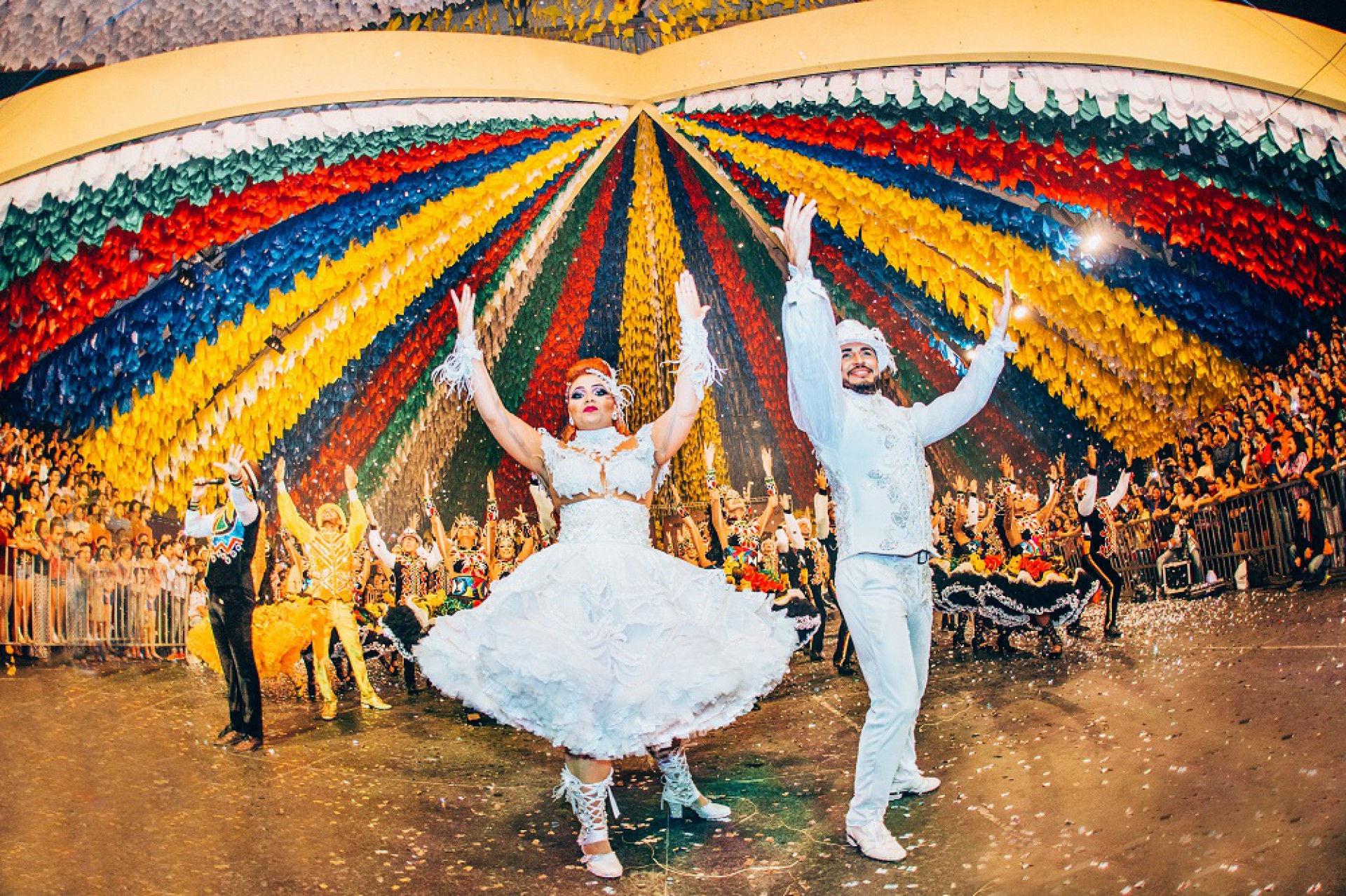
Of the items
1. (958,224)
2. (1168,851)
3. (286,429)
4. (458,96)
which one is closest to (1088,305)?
(958,224)

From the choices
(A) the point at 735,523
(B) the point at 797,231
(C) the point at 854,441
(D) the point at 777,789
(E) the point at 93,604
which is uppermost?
(B) the point at 797,231

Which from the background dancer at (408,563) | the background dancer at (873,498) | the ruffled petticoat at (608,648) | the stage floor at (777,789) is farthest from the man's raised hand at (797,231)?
the background dancer at (408,563)

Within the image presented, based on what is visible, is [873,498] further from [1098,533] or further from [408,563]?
[408,563]

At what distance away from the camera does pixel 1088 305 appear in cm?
422

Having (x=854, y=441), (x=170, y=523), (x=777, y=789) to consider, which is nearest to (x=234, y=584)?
(x=170, y=523)

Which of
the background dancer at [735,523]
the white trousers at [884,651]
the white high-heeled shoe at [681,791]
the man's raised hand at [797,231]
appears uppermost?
the man's raised hand at [797,231]

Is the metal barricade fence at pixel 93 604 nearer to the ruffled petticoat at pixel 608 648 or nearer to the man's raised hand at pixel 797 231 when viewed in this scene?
the ruffled petticoat at pixel 608 648

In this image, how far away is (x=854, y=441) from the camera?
10.3ft

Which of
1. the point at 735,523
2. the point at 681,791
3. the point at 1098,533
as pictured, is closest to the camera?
the point at 681,791

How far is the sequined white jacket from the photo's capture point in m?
2.91

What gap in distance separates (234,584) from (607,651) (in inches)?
63.2

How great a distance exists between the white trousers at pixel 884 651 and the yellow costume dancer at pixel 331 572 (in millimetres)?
2066

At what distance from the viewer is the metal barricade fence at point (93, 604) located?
136 inches

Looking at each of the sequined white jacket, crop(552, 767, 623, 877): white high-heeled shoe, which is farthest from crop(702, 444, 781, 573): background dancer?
crop(552, 767, 623, 877): white high-heeled shoe
